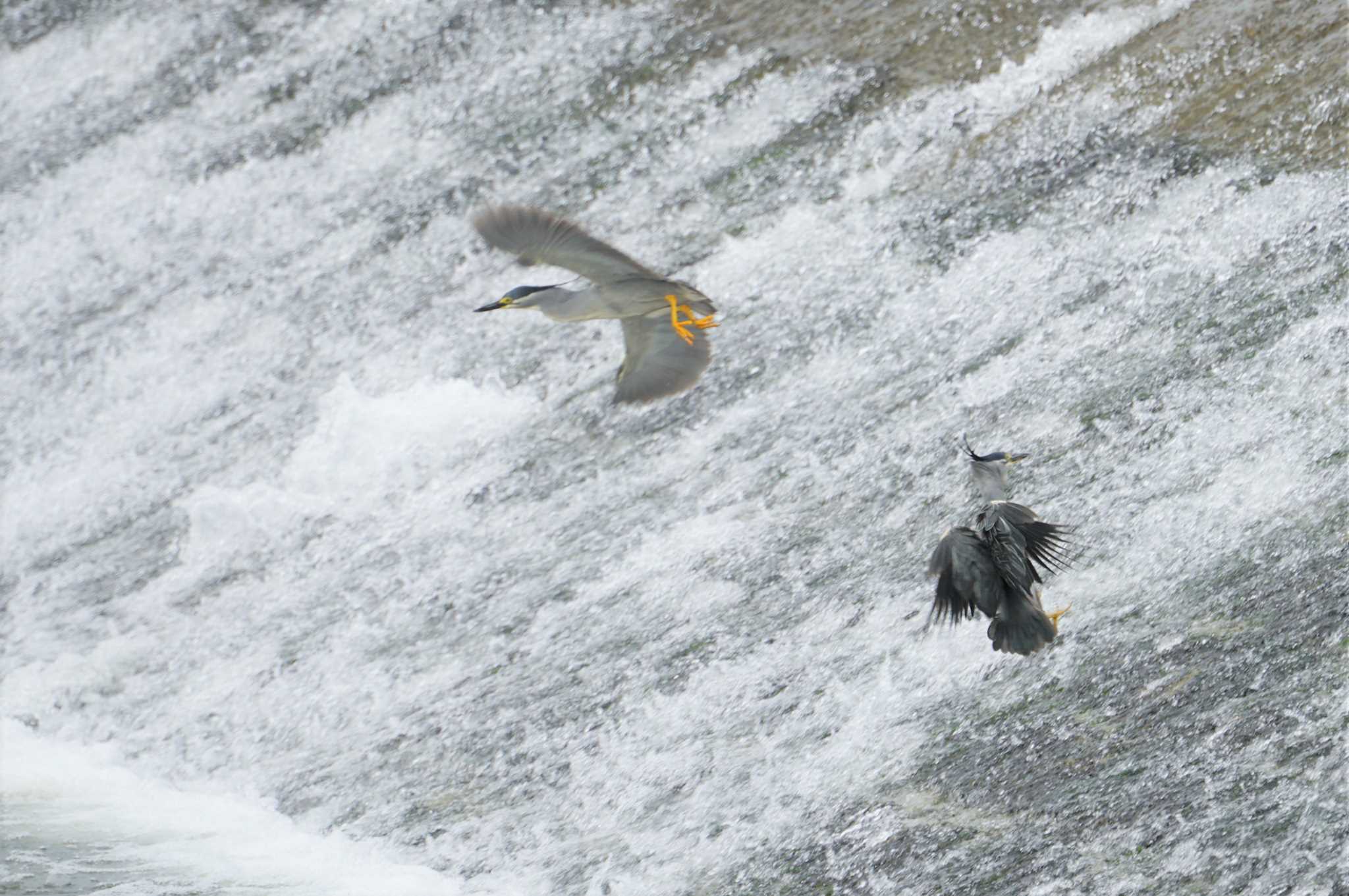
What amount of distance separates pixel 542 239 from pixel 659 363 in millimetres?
790

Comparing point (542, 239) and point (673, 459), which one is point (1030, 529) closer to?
point (673, 459)

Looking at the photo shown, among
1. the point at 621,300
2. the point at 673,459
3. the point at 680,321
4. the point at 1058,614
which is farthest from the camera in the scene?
the point at 673,459

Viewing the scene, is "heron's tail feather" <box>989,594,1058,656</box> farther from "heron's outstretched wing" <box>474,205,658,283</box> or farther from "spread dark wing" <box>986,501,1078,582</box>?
"heron's outstretched wing" <box>474,205,658,283</box>

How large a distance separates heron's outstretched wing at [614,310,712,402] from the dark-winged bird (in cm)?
157

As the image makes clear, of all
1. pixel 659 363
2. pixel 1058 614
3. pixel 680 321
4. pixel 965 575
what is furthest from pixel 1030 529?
pixel 659 363

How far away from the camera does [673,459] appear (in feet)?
19.8

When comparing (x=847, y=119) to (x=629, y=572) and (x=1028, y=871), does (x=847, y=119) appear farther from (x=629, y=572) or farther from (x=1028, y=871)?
(x=1028, y=871)

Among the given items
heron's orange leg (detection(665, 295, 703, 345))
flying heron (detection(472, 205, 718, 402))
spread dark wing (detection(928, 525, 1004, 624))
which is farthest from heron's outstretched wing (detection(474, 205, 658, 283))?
spread dark wing (detection(928, 525, 1004, 624))

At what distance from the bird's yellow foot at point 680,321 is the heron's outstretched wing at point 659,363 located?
0.03 meters

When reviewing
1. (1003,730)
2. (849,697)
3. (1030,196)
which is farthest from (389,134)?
(1003,730)

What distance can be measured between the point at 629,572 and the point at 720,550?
406mm

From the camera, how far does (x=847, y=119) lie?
656 centimetres

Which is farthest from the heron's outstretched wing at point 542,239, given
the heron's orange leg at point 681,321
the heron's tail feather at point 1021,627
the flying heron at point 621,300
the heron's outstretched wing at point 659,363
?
the heron's tail feather at point 1021,627

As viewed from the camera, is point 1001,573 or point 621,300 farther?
point 621,300
